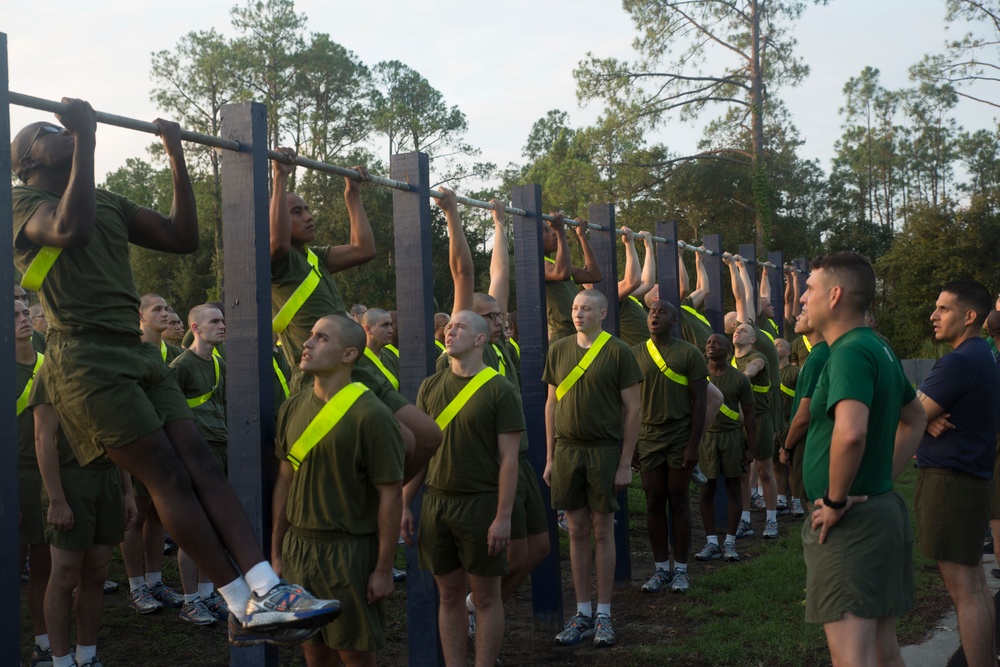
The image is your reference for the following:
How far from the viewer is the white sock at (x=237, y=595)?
4047mm

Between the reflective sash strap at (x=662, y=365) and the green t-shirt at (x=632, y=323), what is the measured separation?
68 cm

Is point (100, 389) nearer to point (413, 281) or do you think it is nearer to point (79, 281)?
point (79, 281)

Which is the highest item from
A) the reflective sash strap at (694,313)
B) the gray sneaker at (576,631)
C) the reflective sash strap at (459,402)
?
the reflective sash strap at (694,313)

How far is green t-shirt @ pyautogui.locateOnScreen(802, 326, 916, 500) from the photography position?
166 inches

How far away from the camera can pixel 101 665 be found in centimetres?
632

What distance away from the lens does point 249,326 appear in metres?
4.76

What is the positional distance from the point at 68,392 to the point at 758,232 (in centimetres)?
3064

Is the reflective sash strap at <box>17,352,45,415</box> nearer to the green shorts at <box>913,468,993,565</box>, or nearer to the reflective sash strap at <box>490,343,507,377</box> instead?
the reflective sash strap at <box>490,343,507,377</box>

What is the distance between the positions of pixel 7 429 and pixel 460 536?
2.87 meters

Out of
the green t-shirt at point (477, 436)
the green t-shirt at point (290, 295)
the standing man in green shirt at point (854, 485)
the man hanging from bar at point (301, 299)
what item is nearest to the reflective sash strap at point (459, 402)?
the green t-shirt at point (477, 436)

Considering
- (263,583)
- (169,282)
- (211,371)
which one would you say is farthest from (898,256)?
(263,583)

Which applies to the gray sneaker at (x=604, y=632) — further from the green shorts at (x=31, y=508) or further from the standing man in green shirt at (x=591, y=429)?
the green shorts at (x=31, y=508)

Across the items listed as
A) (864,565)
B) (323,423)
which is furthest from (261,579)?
(864,565)

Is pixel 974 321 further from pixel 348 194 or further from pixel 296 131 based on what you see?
pixel 296 131
